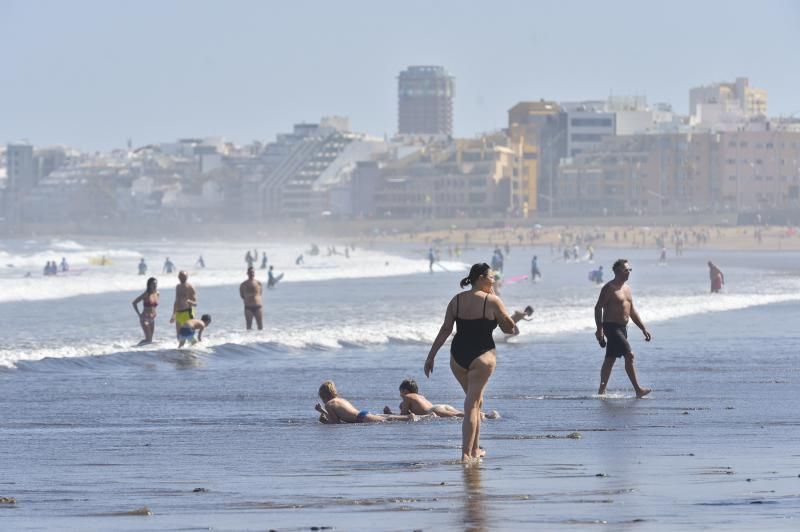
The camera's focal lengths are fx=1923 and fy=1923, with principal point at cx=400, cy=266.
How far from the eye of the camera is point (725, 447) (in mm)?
13125

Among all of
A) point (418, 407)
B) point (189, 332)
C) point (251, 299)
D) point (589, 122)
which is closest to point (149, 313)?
point (189, 332)

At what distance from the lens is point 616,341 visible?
17828 millimetres

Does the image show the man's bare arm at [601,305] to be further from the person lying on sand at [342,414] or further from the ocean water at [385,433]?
the person lying on sand at [342,414]

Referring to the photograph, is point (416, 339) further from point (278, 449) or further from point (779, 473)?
point (779, 473)

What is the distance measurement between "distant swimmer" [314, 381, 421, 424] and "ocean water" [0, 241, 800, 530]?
0.79 ft

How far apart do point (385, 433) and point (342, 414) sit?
0.88 m

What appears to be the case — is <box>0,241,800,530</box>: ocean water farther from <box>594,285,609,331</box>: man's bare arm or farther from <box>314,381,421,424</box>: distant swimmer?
<box>594,285,609,331</box>: man's bare arm

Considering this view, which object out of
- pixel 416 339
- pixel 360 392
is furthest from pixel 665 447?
pixel 416 339

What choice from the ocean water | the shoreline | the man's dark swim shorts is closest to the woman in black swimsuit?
the ocean water

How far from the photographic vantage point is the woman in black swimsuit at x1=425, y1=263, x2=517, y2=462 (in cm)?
1216

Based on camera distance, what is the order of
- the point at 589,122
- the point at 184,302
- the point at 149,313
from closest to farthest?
the point at 184,302 → the point at 149,313 → the point at 589,122

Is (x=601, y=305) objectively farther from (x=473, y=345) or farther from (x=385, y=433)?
(x=473, y=345)

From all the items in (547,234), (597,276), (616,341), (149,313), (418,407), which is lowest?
(597,276)

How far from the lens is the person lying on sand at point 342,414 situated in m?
15.7
